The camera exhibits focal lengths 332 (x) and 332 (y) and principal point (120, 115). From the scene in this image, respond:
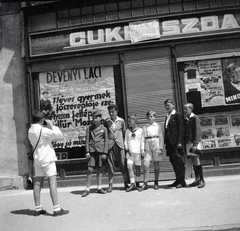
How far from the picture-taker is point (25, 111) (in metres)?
9.12

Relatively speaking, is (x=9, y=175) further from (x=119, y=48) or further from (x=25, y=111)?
(x=119, y=48)

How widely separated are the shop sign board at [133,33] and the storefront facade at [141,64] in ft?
0.08

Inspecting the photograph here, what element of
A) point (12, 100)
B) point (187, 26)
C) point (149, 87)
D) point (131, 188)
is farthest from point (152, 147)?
point (12, 100)

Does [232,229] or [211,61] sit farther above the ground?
[211,61]

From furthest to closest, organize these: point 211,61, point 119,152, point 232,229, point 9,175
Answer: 1. point 9,175
2. point 211,61
3. point 119,152
4. point 232,229

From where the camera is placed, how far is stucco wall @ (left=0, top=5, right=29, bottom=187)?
358 inches

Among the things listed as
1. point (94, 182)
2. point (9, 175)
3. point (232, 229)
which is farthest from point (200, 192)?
point (9, 175)

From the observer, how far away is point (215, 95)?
844 cm

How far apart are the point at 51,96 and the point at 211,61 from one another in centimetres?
432

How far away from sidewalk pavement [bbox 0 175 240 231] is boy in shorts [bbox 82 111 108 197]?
468 mm

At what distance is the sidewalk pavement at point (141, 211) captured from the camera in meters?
4.95

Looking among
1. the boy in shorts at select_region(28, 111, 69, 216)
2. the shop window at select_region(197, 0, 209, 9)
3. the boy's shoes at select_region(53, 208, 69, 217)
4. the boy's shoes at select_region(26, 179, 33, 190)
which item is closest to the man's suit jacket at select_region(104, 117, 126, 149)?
the boy in shorts at select_region(28, 111, 69, 216)

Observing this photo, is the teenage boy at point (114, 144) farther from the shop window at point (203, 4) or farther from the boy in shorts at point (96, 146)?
the shop window at point (203, 4)

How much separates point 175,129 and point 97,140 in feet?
5.61
